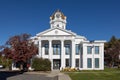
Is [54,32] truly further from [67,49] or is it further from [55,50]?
[67,49]

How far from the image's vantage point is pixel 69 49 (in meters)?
58.7

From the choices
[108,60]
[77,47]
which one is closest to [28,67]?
[77,47]

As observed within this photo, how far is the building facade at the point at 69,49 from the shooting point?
56.2 meters

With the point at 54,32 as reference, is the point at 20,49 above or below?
below

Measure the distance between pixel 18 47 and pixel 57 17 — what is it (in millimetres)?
21421

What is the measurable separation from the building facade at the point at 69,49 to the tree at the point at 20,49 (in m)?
7.60

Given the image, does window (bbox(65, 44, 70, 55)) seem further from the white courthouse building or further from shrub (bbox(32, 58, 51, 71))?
shrub (bbox(32, 58, 51, 71))

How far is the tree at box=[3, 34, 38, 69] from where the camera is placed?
156 ft

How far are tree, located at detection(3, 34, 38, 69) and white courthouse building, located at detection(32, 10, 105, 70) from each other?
24.9ft

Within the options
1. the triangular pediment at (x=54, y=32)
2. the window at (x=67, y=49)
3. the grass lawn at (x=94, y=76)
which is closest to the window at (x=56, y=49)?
the window at (x=67, y=49)

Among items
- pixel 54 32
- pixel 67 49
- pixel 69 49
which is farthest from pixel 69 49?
pixel 54 32

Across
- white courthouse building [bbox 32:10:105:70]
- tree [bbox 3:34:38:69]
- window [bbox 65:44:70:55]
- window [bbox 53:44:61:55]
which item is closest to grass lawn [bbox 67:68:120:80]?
tree [bbox 3:34:38:69]

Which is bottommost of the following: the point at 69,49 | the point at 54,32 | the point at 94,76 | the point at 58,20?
the point at 94,76

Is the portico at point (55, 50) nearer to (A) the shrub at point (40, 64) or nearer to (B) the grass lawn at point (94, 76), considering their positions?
(A) the shrub at point (40, 64)
